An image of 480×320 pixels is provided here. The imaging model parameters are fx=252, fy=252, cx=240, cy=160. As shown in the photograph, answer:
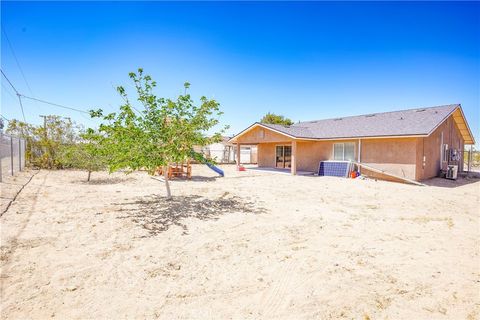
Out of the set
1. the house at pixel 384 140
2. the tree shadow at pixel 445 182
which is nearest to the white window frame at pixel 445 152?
the house at pixel 384 140

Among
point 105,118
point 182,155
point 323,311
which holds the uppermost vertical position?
point 105,118

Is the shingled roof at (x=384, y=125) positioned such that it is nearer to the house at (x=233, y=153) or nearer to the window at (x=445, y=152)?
the window at (x=445, y=152)

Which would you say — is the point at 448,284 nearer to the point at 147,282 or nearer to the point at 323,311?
the point at 323,311

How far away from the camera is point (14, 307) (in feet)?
10.1

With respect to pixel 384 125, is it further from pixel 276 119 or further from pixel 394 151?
pixel 276 119

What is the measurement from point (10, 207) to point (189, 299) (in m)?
7.05

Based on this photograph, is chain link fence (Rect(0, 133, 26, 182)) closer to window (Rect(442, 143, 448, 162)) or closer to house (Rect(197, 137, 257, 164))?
house (Rect(197, 137, 257, 164))

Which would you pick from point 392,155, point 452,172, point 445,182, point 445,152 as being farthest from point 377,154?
point 445,152

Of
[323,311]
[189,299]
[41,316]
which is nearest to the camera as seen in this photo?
[41,316]

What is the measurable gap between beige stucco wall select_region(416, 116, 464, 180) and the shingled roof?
996mm

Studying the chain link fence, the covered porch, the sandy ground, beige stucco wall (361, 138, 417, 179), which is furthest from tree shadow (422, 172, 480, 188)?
the chain link fence

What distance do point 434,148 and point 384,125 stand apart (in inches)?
137

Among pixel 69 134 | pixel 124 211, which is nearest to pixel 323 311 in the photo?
pixel 124 211

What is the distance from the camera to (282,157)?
73.2 ft
